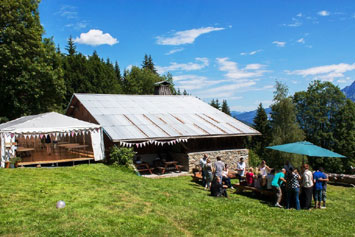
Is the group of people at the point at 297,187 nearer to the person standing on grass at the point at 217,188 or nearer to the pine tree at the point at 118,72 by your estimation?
the person standing on grass at the point at 217,188

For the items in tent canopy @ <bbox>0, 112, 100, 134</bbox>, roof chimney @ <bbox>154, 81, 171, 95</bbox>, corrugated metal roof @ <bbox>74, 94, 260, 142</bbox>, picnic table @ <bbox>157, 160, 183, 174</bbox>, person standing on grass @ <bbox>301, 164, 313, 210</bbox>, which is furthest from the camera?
roof chimney @ <bbox>154, 81, 171, 95</bbox>

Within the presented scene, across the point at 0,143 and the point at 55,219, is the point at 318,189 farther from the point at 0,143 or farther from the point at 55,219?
the point at 0,143

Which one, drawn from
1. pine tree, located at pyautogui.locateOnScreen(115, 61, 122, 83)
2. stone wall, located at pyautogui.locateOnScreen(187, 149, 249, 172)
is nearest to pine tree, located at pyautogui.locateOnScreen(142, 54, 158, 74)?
pine tree, located at pyautogui.locateOnScreen(115, 61, 122, 83)

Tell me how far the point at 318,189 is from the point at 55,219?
9284 mm

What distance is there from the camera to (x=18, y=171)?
13.3 meters

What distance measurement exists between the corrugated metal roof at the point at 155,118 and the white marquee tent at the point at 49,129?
38.6 inches

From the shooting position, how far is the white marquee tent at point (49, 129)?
15.1 m

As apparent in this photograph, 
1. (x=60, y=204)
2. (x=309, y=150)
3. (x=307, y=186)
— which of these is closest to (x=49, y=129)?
(x=60, y=204)

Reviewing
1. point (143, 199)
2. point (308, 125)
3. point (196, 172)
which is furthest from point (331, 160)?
point (143, 199)

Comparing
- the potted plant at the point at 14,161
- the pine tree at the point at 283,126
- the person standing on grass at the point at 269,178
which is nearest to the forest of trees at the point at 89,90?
the pine tree at the point at 283,126

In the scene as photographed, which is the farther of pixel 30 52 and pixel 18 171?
pixel 30 52

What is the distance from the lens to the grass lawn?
288 inches

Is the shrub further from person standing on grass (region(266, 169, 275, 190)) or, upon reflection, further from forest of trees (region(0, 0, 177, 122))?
forest of trees (region(0, 0, 177, 122))

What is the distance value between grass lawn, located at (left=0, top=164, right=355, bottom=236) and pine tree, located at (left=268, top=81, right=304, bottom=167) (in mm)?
24178
